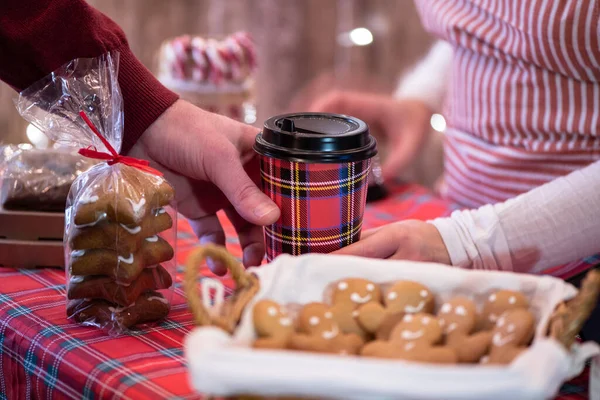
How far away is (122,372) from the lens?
28.5 inches

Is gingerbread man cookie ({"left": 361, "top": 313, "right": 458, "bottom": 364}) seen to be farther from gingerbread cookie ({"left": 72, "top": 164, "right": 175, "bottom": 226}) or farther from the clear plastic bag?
the clear plastic bag

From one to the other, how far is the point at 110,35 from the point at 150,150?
18cm

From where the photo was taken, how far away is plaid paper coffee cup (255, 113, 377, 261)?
802 millimetres

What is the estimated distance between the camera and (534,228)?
96 cm

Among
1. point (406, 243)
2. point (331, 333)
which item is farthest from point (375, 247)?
point (331, 333)

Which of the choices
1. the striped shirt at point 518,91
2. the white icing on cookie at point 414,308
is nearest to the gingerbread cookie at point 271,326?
the white icing on cookie at point 414,308

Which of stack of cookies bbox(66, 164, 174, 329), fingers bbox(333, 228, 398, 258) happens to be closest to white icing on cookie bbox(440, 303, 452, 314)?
fingers bbox(333, 228, 398, 258)

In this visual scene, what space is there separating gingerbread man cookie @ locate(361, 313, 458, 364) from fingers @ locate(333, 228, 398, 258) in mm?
237

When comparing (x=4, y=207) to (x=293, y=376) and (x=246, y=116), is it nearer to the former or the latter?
(x=293, y=376)

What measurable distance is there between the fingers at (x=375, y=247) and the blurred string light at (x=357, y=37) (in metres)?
2.47

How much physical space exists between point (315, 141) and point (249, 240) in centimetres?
34

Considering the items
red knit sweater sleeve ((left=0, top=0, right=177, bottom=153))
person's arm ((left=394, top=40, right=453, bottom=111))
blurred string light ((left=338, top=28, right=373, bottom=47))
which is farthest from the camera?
blurred string light ((left=338, top=28, right=373, bottom=47))

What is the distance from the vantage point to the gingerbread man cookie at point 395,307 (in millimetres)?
645

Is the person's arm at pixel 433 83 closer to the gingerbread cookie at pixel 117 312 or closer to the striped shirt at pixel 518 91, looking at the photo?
the striped shirt at pixel 518 91
